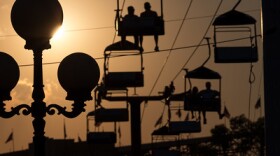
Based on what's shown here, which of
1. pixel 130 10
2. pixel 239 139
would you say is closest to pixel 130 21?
pixel 130 10

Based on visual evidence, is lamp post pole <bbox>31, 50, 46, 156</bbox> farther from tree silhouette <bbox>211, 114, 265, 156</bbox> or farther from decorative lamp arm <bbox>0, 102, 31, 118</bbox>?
tree silhouette <bbox>211, 114, 265, 156</bbox>

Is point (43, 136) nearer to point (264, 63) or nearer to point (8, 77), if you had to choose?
point (8, 77)

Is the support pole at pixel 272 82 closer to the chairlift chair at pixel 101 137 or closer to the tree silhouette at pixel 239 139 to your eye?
the chairlift chair at pixel 101 137

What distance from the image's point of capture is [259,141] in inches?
5822

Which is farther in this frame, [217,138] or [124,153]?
[124,153]

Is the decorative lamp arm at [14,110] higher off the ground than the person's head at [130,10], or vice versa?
the person's head at [130,10]

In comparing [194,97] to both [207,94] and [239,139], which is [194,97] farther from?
[239,139]

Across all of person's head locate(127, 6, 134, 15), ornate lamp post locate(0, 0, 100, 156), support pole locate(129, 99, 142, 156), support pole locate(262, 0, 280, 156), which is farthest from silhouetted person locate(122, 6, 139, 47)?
support pole locate(129, 99, 142, 156)

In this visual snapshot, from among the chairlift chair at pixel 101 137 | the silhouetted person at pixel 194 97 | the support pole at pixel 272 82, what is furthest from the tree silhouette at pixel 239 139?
the support pole at pixel 272 82

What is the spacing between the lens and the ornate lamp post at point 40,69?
12.0 metres

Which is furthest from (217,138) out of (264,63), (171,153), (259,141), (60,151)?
(264,63)

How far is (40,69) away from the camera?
1225 centimetres

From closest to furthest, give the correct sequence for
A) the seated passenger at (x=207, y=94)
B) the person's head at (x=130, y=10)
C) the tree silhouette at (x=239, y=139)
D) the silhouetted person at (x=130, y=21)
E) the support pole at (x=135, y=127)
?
the silhouetted person at (x=130, y=21) < the person's head at (x=130, y=10) < the seated passenger at (x=207, y=94) < the support pole at (x=135, y=127) < the tree silhouette at (x=239, y=139)

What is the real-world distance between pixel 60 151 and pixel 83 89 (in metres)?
144
